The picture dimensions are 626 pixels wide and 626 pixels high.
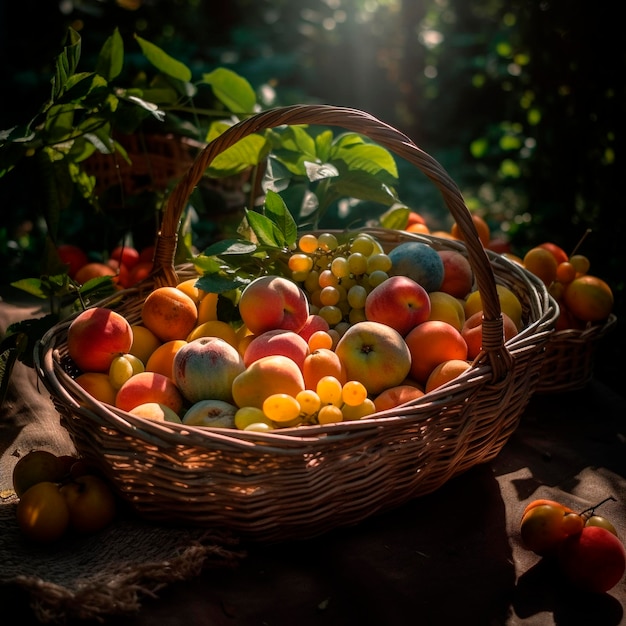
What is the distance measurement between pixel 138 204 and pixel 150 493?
3.63 feet

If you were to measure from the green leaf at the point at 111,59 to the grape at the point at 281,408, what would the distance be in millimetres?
1076

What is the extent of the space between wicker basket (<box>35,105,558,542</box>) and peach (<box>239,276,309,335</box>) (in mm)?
294

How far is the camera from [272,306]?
1.29 metres

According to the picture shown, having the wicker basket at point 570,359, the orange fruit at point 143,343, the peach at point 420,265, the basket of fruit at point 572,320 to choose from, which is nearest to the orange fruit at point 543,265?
the basket of fruit at point 572,320

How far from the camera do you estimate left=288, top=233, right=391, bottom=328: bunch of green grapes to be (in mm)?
1419

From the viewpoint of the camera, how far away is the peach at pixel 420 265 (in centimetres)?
149

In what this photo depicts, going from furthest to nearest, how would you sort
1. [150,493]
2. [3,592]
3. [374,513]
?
[374,513] < [150,493] < [3,592]

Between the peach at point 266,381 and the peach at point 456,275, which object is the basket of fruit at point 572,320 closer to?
the peach at point 456,275

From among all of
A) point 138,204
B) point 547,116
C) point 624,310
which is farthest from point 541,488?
point 547,116

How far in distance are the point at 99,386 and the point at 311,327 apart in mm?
416

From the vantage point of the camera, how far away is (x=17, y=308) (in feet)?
6.57

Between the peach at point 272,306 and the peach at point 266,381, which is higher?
the peach at point 272,306

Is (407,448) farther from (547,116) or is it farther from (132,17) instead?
(132,17)

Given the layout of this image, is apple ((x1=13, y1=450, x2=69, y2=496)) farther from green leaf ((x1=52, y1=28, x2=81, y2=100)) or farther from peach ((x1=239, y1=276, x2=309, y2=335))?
green leaf ((x1=52, y1=28, x2=81, y2=100))
